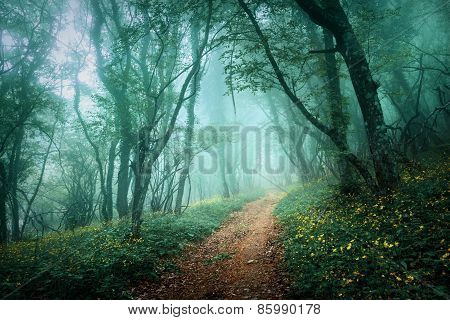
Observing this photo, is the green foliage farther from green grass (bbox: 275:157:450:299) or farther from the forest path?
green grass (bbox: 275:157:450:299)

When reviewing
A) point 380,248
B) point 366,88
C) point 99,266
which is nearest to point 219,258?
point 99,266

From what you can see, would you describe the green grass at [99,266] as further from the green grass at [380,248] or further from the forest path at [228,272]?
the green grass at [380,248]

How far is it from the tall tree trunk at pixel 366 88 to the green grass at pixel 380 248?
0.72 metres

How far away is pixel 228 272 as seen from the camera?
7172mm

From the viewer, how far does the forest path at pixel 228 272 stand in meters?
6.00

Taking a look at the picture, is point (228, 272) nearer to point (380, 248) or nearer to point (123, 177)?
point (380, 248)

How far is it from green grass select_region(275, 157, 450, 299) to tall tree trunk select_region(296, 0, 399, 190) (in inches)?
28.5


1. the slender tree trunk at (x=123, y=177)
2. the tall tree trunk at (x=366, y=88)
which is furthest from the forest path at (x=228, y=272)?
the slender tree trunk at (x=123, y=177)

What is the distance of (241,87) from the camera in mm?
10773

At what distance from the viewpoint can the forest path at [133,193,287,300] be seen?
5996 millimetres

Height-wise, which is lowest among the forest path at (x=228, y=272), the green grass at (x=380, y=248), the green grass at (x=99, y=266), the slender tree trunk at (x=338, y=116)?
the forest path at (x=228, y=272)

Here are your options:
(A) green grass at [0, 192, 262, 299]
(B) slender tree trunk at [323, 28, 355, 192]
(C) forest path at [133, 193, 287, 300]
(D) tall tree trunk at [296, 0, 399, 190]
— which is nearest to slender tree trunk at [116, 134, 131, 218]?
(A) green grass at [0, 192, 262, 299]

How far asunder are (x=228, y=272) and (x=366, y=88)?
6895 millimetres
